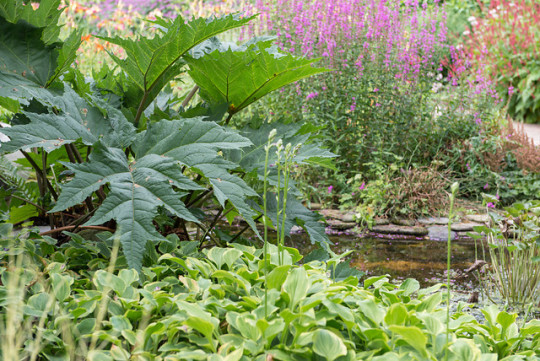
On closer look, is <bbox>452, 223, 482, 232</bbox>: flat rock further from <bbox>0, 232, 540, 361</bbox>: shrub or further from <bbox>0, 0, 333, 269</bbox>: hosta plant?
<bbox>0, 232, 540, 361</bbox>: shrub

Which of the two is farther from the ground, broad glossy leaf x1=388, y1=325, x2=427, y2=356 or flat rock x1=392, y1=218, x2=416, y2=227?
broad glossy leaf x1=388, y1=325, x2=427, y2=356

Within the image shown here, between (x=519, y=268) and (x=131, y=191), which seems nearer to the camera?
(x=131, y=191)

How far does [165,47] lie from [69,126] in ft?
1.25

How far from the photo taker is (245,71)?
174cm

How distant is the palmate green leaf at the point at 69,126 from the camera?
139 centimetres

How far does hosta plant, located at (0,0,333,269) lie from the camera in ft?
4.43

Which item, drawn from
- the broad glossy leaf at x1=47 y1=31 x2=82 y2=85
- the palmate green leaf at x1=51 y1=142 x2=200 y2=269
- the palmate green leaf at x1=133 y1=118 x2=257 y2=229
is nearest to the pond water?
the palmate green leaf at x1=133 y1=118 x2=257 y2=229

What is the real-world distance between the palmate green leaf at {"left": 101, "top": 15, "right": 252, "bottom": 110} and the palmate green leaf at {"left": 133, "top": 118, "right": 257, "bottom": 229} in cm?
26

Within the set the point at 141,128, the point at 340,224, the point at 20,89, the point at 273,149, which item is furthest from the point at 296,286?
the point at 340,224

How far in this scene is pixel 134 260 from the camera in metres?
1.25

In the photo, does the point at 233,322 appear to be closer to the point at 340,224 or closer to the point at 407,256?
the point at 407,256

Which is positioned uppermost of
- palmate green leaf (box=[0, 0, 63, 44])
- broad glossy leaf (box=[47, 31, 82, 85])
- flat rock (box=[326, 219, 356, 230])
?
palmate green leaf (box=[0, 0, 63, 44])

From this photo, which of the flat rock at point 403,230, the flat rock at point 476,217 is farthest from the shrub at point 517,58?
the flat rock at point 403,230

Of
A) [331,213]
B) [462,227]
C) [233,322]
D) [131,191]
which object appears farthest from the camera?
[331,213]
